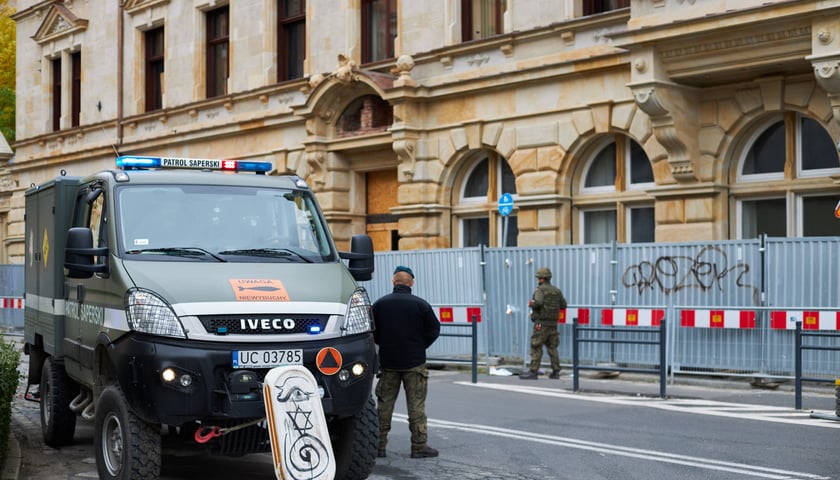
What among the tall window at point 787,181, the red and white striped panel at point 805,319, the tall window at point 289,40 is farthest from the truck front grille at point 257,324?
the tall window at point 289,40

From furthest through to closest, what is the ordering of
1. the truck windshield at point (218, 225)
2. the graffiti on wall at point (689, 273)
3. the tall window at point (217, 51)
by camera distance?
1. the tall window at point (217, 51)
2. the graffiti on wall at point (689, 273)
3. the truck windshield at point (218, 225)

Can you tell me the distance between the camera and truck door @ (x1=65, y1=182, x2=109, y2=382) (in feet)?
30.1

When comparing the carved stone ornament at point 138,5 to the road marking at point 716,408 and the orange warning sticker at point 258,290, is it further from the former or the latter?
the orange warning sticker at point 258,290

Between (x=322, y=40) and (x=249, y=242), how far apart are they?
1792 centimetres

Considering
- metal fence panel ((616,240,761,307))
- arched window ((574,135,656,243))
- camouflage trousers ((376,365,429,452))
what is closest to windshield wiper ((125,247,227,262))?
camouflage trousers ((376,365,429,452))

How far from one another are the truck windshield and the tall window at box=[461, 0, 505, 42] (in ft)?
46.8

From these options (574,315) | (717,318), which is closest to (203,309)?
(717,318)

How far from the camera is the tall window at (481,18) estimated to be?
23206 mm

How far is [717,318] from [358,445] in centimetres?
885

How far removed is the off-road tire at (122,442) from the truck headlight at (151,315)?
2.00ft

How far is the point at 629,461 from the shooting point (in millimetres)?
10156

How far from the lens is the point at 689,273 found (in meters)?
17.2

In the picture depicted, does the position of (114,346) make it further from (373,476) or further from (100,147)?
(100,147)

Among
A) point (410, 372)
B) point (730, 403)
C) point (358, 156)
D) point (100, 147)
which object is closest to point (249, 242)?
point (410, 372)
